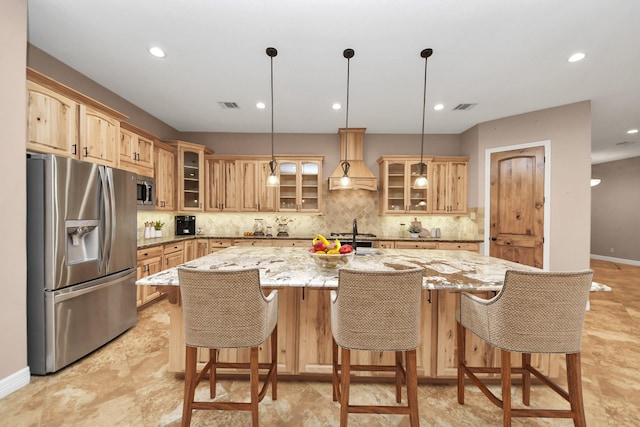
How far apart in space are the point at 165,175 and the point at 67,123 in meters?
1.90

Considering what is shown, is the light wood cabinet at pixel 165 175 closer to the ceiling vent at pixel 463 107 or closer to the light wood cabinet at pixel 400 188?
the light wood cabinet at pixel 400 188

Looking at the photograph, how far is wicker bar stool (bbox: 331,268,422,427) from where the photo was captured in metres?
1.30

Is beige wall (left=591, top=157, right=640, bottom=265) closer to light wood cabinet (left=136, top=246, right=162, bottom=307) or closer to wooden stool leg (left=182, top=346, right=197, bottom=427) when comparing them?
wooden stool leg (left=182, top=346, right=197, bottom=427)

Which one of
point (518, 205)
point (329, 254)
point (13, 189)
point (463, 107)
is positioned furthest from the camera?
point (518, 205)

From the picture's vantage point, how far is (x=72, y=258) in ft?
7.29

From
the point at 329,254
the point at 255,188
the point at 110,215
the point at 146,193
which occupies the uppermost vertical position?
the point at 255,188

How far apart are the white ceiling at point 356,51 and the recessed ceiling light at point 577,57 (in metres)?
0.06

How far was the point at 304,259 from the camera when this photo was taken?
7.51 feet

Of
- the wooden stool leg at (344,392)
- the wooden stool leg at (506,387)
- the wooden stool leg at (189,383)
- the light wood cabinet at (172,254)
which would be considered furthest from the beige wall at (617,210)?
the light wood cabinet at (172,254)

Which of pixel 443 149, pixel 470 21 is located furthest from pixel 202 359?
pixel 443 149

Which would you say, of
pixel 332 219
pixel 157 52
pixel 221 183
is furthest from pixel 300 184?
pixel 157 52

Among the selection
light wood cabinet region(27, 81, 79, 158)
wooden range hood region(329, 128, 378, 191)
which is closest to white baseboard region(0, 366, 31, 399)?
light wood cabinet region(27, 81, 79, 158)

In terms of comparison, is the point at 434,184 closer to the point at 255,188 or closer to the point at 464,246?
the point at 464,246

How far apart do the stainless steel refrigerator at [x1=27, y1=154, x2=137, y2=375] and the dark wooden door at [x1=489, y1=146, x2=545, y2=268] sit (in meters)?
5.20
